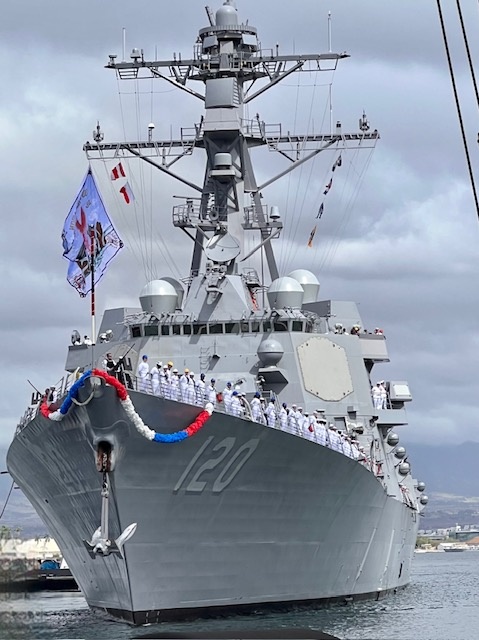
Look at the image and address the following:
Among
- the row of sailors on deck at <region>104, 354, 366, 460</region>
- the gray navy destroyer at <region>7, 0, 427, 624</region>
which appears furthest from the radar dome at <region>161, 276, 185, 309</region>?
the row of sailors on deck at <region>104, 354, 366, 460</region>

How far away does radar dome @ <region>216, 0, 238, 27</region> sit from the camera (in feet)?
98.3

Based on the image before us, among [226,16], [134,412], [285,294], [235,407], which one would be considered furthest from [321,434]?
[226,16]

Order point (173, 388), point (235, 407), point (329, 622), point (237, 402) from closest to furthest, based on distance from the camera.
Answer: point (173, 388) < point (235, 407) < point (237, 402) < point (329, 622)

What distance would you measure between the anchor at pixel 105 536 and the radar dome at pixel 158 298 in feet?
21.5

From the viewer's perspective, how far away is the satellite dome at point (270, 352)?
86.3ft

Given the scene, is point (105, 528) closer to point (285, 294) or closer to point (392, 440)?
point (285, 294)

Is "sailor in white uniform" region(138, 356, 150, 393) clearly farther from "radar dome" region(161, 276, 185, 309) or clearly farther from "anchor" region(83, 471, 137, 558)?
"radar dome" region(161, 276, 185, 309)

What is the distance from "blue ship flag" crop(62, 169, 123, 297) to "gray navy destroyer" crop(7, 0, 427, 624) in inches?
58.9

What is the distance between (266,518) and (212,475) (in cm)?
161

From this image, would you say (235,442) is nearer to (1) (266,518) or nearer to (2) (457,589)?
(1) (266,518)

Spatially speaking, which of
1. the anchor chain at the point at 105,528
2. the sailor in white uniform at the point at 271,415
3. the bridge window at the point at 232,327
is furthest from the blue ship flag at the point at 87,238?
the bridge window at the point at 232,327

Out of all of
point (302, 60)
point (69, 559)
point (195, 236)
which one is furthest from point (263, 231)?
point (69, 559)

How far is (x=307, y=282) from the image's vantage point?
30344 millimetres

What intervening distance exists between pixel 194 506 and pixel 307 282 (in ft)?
29.8
